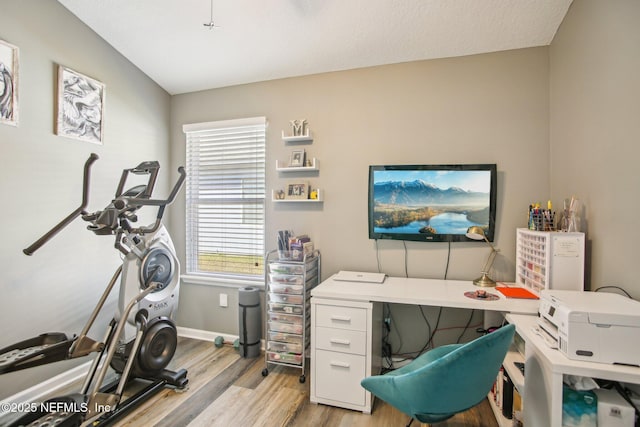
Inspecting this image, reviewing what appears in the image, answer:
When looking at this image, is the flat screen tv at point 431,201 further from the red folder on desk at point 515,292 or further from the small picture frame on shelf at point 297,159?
the small picture frame on shelf at point 297,159

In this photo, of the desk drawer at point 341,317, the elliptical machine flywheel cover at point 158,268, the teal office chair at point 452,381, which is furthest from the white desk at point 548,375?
the elliptical machine flywheel cover at point 158,268

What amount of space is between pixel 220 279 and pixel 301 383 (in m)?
1.31

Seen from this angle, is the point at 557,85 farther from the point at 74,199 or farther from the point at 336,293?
the point at 74,199

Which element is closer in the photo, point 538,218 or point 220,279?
point 538,218

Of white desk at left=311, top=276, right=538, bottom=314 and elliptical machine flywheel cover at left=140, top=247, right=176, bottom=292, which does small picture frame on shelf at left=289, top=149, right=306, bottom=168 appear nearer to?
white desk at left=311, top=276, right=538, bottom=314

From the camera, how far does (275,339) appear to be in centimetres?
251

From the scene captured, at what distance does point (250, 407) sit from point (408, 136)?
7.60ft

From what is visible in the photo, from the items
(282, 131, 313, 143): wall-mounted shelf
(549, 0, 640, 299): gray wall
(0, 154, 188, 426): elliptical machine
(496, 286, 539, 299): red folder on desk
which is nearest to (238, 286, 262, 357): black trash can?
(0, 154, 188, 426): elliptical machine

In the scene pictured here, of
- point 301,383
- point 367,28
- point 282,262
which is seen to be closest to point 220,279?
point 282,262

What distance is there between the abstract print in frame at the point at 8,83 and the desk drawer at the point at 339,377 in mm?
2547

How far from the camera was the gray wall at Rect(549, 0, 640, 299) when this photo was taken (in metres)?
1.42

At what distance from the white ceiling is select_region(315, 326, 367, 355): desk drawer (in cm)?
212

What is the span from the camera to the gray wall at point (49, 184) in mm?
2035

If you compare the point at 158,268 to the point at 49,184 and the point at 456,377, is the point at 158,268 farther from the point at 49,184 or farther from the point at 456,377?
the point at 456,377
